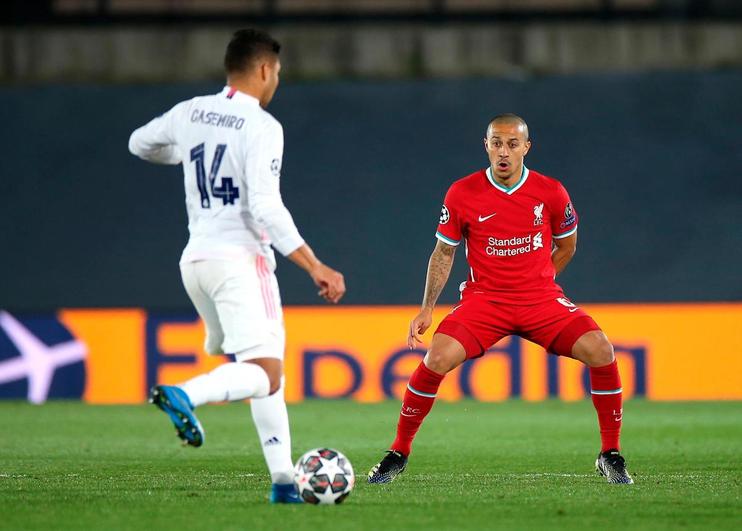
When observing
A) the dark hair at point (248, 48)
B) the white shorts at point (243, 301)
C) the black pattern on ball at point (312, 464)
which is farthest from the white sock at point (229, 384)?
the dark hair at point (248, 48)

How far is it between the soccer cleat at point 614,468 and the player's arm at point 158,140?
8.38ft

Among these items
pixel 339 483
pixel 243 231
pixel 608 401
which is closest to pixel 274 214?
pixel 243 231

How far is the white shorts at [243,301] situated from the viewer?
5.43 metres

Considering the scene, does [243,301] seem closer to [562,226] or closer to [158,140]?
[158,140]

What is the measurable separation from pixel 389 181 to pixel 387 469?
336 inches

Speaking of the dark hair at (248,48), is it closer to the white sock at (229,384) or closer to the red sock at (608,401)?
the white sock at (229,384)

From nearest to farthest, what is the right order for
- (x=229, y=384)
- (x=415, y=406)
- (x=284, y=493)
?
(x=229, y=384) → (x=284, y=493) → (x=415, y=406)

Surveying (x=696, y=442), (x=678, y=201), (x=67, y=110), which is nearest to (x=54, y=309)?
(x=67, y=110)

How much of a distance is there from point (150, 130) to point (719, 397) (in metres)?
8.71

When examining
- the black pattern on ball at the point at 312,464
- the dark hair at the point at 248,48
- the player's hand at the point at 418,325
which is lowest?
the black pattern on ball at the point at 312,464

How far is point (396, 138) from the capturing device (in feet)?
48.9

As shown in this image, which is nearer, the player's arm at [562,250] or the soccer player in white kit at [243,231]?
the soccer player in white kit at [243,231]

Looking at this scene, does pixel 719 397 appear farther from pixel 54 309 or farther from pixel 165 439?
pixel 54 309

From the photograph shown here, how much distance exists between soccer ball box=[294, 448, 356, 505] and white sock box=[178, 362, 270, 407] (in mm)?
428
